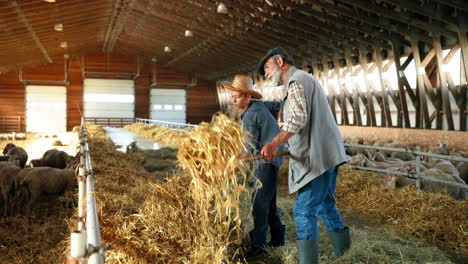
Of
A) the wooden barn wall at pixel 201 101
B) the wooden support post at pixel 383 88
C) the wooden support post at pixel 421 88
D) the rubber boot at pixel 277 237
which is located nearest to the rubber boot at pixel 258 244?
the rubber boot at pixel 277 237

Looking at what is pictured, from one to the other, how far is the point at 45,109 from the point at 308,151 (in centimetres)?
3208

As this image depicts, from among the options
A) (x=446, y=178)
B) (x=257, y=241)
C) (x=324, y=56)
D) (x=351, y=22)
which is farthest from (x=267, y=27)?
(x=257, y=241)

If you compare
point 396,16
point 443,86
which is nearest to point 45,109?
point 396,16

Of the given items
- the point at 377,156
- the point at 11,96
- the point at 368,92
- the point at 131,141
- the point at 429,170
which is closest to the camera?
the point at 429,170

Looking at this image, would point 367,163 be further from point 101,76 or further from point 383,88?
point 101,76

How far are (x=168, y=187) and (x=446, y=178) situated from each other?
4.94 m

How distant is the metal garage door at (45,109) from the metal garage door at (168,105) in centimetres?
704

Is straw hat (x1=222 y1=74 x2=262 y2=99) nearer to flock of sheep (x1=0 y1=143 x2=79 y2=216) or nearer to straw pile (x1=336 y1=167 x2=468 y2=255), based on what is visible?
straw pile (x1=336 y1=167 x2=468 y2=255)

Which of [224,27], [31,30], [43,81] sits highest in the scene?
[224,27]

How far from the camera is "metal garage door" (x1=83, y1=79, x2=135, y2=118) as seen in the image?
106 feet

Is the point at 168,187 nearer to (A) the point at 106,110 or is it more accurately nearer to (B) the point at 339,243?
(B) the point at 339,243

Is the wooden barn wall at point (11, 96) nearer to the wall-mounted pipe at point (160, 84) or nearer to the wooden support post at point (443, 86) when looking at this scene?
the wall-mounted pipe at point (160, 84)

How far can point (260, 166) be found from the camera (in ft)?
12.8

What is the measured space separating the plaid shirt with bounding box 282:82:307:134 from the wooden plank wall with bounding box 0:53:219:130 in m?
28.7
